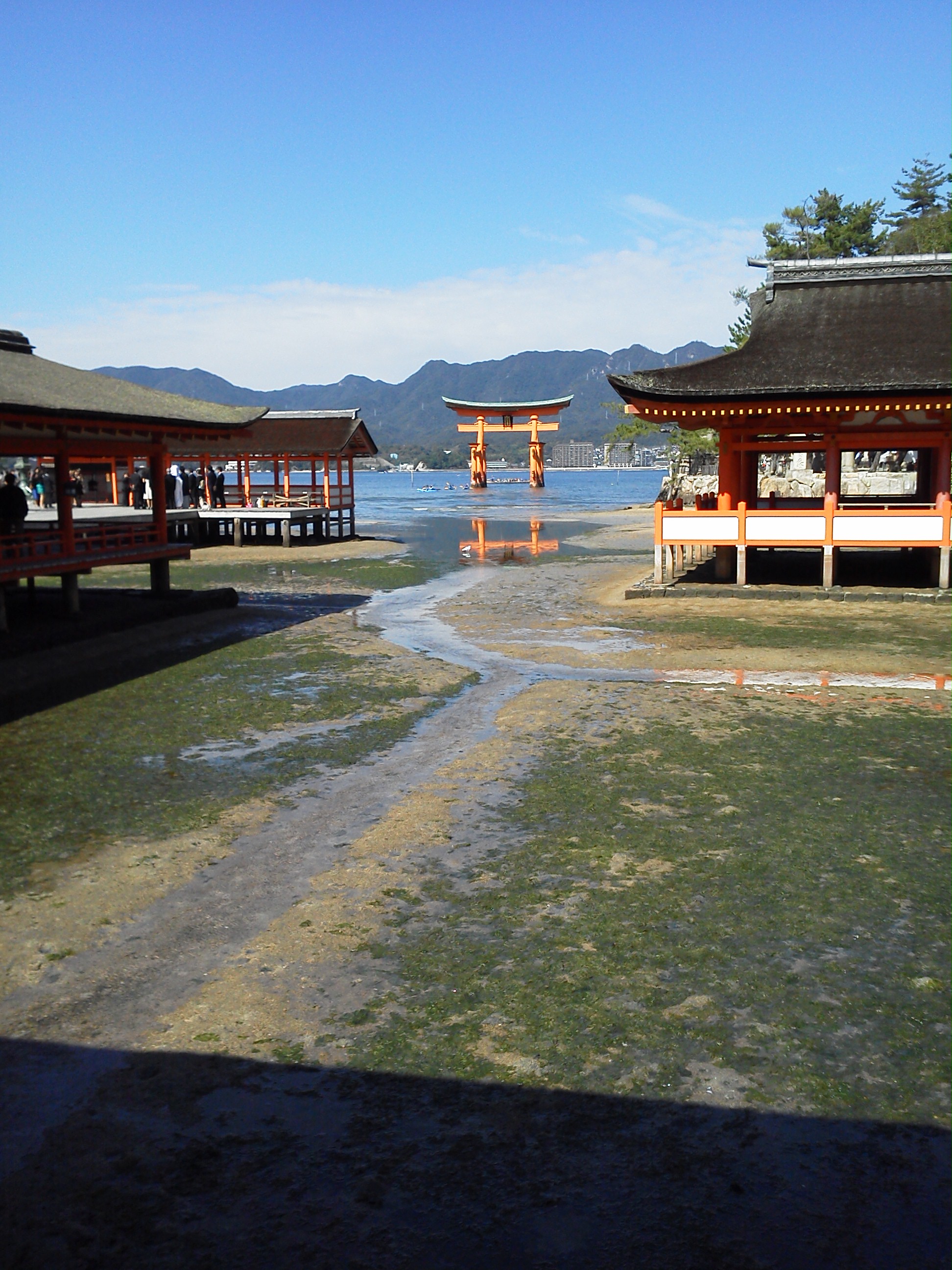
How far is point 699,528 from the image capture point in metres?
20.3

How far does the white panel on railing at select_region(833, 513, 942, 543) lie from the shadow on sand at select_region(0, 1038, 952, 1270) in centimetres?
1648

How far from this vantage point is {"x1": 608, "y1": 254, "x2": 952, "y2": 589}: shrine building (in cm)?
1859

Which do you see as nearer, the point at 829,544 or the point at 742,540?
the point at 829,544

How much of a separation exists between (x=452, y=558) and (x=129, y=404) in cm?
1568

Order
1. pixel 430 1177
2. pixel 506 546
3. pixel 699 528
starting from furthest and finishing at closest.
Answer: pixel 506 546, pixel 699 528, pixel 430 1177

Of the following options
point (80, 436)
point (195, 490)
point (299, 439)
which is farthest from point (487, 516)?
point (80, 436)

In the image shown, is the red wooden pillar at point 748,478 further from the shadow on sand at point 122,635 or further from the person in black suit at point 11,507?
the person in black suit at point 11,507

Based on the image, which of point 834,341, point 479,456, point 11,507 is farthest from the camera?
point 479,456

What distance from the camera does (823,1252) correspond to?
3492mm

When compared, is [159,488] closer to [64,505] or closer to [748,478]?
[64,505]

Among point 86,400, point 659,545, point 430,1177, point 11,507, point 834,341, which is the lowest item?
point 430,1177

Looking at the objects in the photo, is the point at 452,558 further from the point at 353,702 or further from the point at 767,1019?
the point at 767,1019

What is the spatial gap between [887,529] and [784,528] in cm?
179

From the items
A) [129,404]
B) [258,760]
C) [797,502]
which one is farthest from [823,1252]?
[797,502]
